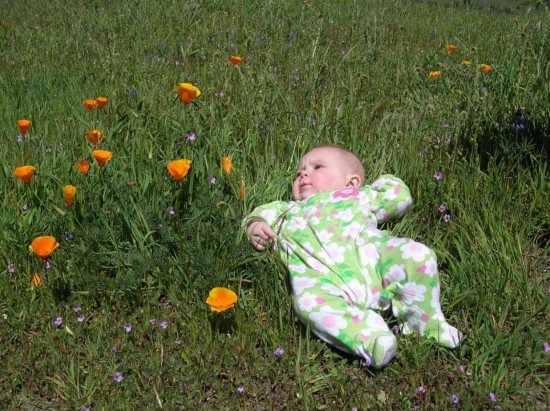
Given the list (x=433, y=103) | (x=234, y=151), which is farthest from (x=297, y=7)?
(x=234, y=151)

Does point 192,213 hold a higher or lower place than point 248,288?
higher

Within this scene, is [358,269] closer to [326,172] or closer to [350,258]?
[350,258]

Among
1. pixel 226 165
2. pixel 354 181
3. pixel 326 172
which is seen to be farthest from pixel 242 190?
pixel 354 181

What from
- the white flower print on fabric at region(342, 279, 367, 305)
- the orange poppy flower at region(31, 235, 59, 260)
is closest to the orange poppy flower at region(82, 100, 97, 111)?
the orange poppy flower at region(31, 235, 59, 260)

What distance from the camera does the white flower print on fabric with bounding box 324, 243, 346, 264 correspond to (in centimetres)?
224

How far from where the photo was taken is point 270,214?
2.48 meters

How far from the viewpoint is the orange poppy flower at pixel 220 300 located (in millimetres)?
1921

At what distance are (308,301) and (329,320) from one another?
0.11 metres

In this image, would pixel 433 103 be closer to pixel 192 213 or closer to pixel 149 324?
pixel 192 213

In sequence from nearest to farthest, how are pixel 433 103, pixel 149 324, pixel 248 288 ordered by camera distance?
pixel 149 324
pixel 248 288
pixel 433 103

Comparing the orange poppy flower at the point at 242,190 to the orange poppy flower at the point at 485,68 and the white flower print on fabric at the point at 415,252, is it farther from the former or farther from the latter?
the orange poppy flower at the point at 485,68

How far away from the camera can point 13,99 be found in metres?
3.54

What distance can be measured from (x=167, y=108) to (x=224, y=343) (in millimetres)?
1653

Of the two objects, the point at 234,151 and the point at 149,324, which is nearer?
the point at 149,324
